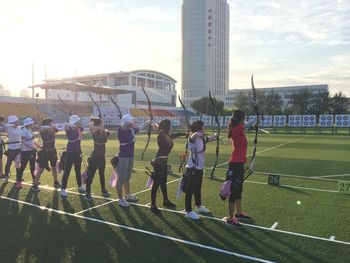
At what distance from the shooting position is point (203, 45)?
429 ft

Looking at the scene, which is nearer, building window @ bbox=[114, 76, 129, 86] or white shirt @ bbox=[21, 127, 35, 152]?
white shirt @ bbox=[21, 127, 35, 152]

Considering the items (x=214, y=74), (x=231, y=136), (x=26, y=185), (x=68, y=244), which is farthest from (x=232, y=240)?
(x=214, y=74)

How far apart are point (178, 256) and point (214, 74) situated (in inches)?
5314

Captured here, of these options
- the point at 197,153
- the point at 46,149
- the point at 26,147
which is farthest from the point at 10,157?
the point at 197,153

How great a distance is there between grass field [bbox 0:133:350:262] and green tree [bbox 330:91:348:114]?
71275 mm

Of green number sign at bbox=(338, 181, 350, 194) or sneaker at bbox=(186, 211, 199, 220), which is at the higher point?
green number sign at bbox=(338, 181, 350, 194)

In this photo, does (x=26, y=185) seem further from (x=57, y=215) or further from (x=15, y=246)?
(x=15, y=246)

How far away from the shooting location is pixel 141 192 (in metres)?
8.66

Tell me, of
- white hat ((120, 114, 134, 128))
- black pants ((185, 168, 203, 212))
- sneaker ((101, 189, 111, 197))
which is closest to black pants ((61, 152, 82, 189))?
sneaker ((101, 189, 111, 197))

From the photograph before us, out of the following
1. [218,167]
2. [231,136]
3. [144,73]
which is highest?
[144,73]

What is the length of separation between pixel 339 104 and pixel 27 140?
2962 inches

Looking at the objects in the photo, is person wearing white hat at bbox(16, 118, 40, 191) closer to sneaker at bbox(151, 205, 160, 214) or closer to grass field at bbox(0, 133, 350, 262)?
grass field at bbox(0, 133, 350, 262)

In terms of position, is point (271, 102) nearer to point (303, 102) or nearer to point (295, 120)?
point (303, 102)

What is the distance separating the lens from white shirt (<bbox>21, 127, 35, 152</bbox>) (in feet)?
29.4
